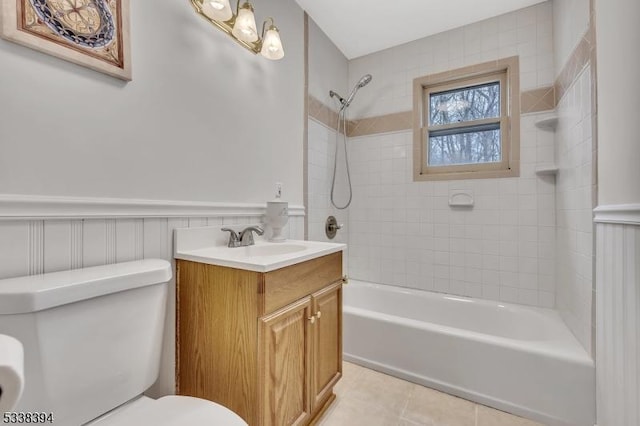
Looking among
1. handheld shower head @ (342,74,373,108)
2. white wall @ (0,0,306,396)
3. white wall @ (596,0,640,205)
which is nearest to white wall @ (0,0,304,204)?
white wall @ (0,0,306,396)

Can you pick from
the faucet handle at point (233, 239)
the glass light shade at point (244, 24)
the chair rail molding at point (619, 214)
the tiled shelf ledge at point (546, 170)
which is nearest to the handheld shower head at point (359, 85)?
the glass light shade at point (244, 24)

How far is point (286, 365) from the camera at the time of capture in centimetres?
107

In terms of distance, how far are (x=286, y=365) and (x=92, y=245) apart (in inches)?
32.1

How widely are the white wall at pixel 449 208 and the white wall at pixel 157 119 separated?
3.45ft

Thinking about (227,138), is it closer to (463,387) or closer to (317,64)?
(317,64)

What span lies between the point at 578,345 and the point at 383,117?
2020 millimetres

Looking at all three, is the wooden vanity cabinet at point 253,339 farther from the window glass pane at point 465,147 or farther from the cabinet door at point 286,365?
the window glass pane at point 465,147

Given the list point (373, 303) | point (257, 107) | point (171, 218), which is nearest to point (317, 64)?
point (257, 107)

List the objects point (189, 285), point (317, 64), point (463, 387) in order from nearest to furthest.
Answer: point (189, 285) → point (463, 387) → point (317, 64)

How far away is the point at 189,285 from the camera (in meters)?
1.11

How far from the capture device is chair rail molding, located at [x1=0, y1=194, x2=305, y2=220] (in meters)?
0.77

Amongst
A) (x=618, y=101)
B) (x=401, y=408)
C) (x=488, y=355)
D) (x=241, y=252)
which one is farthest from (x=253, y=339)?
(x=618, y=101)

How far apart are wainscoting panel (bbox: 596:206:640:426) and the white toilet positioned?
1.34 m

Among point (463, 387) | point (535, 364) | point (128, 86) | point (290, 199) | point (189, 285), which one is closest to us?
point (128, 86)
